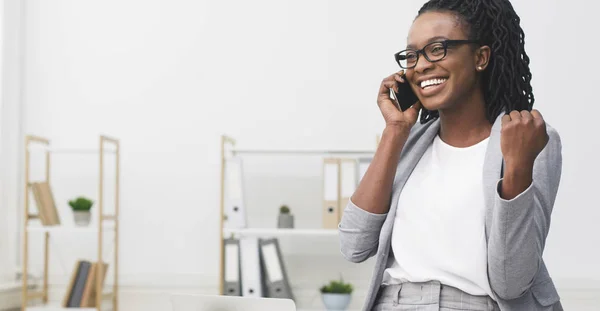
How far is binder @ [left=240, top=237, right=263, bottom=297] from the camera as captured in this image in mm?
2982

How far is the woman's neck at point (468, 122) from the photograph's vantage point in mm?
1196

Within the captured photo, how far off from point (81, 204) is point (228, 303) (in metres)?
2.10

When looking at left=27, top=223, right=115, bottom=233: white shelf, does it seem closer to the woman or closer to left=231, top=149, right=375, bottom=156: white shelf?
left=231, top=149, right=375, bottom=156: white shelf

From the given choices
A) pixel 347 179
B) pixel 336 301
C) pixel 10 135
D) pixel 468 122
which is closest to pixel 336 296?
pixel 336 301

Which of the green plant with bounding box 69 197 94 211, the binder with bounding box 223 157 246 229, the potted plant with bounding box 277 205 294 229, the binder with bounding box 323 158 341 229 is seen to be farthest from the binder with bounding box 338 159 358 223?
the green plant with bounding box 69 197 94 211

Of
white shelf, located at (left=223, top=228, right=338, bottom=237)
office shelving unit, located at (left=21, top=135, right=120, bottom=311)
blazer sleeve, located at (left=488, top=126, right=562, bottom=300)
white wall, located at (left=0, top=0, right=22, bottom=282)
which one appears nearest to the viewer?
blazer sleeve, located at (left=488, top=126, right=562, bottom=300)

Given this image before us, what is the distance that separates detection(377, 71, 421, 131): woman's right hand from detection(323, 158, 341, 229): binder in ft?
5.41

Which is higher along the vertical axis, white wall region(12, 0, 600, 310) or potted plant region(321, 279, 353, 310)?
white wall region(12, 0, 600, 310)

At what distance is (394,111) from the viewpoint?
1.29 metres

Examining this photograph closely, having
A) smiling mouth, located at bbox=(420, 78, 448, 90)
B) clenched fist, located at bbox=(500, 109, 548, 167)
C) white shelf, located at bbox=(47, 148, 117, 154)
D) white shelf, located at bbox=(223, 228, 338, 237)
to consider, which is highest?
smiling mouth, located at bbox=(420, 78, 448, 90)

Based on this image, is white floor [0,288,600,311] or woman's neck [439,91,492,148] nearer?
woman's neck [439,91,492,148]

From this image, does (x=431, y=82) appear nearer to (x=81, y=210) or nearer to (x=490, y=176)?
(x=490, y=176)

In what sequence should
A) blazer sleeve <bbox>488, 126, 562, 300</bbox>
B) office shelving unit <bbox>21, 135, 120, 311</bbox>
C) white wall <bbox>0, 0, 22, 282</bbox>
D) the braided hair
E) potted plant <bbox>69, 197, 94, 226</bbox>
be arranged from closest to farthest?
blazer sleeve <bbox>488, 126, 562, 300</bbox>
the braided hair
office shelving unit <bbox>21, 135, 120, 311</bbox>
potted plant <bbox>69, 197, 94, 226</bbox>
white wall <bbox>0, 0, 22, 282</bbox>

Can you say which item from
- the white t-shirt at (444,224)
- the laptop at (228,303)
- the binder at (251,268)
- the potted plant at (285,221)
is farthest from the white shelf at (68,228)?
the white t-shirt at (444,224)
